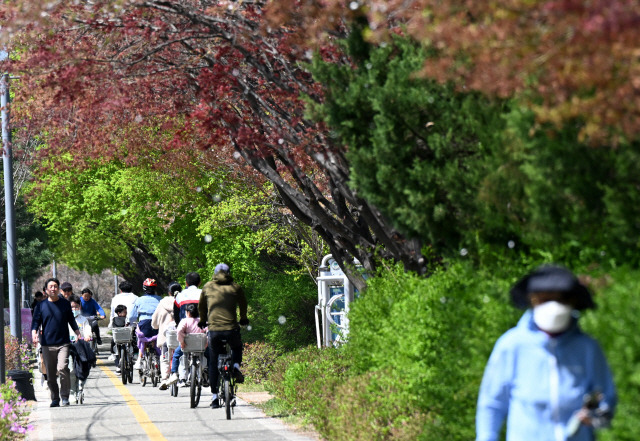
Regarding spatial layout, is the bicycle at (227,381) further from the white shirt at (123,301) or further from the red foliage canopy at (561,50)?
the red foliage canopy at (561,50)

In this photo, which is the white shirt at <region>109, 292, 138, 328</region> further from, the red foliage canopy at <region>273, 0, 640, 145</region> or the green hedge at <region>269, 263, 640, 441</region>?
the red foliage canopy at <region>273, 0, 640, 145</region>

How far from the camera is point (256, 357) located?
19.7 m

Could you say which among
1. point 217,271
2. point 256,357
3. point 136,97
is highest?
point 136,97

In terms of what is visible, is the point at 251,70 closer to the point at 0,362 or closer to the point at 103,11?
the point at 103,11

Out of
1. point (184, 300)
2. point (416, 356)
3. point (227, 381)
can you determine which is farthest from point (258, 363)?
point (416, 356)

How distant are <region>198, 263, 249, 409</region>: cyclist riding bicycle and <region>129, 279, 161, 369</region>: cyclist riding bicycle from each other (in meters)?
5.89

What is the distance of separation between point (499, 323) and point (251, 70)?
6917 mm

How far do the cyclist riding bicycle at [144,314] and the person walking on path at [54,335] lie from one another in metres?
3.77

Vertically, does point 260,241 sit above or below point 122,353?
above

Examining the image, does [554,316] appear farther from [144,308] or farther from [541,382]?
[144,308]

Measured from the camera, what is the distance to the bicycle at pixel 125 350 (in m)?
20.8

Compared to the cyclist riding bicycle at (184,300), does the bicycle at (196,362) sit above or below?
below

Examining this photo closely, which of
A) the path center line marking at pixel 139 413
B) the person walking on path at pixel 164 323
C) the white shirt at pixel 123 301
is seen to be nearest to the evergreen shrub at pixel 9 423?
the path center line marking at pixel 139 413

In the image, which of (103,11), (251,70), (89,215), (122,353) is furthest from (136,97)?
(89,215)
